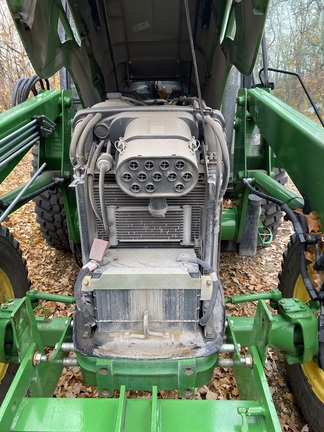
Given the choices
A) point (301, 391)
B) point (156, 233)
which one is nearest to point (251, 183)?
point (156, 233)

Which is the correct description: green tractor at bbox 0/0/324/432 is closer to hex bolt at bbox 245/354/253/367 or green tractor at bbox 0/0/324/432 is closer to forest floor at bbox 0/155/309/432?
hex bolt at bbox 245/354/253/367

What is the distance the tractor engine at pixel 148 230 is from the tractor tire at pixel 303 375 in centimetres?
63

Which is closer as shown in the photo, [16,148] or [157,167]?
[157,167]

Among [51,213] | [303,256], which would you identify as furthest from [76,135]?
[51,213]

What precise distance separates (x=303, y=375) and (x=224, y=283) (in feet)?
6.01

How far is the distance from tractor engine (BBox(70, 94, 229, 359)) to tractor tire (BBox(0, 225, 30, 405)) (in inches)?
28.4

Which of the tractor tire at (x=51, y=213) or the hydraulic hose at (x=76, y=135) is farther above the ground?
the hydraulic hose at (x=76, y=135)

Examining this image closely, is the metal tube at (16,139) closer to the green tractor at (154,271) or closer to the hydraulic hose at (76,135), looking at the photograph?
the green tractor at (154,271)

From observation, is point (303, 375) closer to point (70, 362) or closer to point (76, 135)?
point (70, 362)

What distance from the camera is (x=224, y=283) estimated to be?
13.9 feet

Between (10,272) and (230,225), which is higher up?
(10,272)

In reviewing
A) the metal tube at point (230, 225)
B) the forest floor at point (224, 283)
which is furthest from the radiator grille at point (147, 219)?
the metal tube at point (230, 225)

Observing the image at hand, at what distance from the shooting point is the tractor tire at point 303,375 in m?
2.29

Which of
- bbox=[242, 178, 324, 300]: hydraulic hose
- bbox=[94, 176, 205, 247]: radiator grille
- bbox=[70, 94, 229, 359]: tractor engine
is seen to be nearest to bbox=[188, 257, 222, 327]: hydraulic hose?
bbox=[70, 94, 229, 359]: tractor engine
